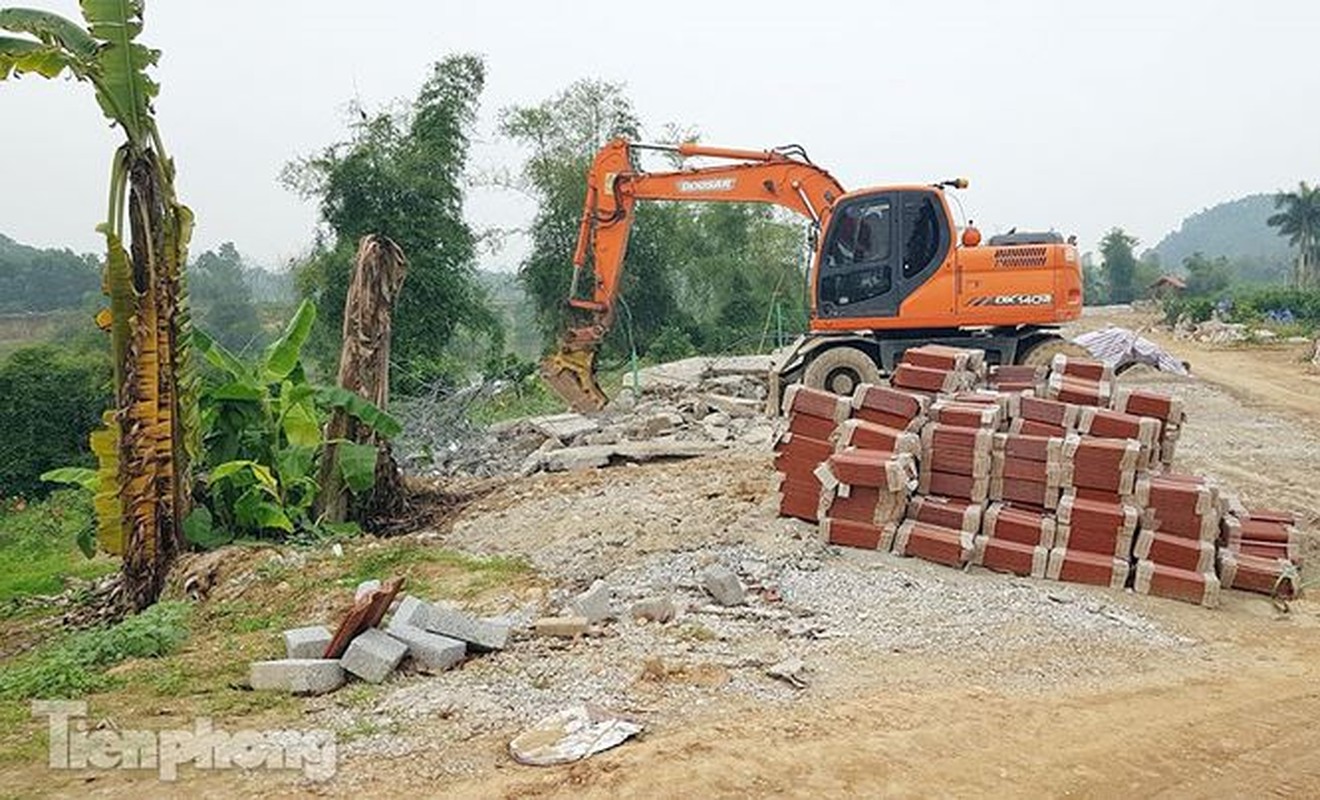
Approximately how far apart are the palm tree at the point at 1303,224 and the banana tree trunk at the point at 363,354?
6259cm

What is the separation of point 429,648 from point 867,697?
219 centimetres

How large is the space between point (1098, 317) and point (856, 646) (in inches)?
1870

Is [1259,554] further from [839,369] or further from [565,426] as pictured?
[565,426]

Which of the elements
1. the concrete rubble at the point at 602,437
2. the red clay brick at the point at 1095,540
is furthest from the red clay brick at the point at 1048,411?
the concrete rubble at the point at 602,437

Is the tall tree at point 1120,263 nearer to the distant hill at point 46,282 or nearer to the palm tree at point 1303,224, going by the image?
the palm tree at point 1303,224

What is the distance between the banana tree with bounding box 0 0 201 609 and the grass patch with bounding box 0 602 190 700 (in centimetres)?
98

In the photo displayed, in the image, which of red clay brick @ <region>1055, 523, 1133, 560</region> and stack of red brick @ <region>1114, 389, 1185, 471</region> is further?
stack of red brick @ <region>1114, 389, 1185, 471</region>

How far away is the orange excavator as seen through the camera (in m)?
11.5

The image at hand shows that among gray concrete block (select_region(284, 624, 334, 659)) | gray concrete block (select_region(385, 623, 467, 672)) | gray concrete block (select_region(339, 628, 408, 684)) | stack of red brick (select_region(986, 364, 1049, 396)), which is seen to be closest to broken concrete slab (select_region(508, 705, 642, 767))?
gray concrete block (select_region(385, 623, 467, 672))

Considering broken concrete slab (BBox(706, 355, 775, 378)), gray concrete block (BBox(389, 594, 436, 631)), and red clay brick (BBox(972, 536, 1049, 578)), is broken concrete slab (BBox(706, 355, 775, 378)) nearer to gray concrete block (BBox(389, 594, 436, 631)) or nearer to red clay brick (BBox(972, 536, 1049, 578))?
red clay brick (BBox(972, 536, 1049, 578))

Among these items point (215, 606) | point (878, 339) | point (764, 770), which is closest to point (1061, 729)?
point (764, 770)

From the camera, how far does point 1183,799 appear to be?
3.85m

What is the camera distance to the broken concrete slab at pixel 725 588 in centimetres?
600

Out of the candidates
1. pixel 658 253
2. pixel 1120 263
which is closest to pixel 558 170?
pixel 658 253
